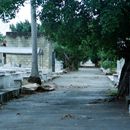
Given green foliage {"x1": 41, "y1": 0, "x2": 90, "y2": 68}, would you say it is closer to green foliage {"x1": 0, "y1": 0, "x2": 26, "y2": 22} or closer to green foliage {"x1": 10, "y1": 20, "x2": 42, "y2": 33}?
green foliage {"x1": 0, "y1": 0, "x2": 26, "y2": 22}

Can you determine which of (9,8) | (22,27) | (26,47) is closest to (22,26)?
(22,27)

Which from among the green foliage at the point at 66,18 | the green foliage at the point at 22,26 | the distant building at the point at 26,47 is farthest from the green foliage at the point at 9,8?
the green foliage at the point at 22,26

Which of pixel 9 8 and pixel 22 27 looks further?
pixel 22 27

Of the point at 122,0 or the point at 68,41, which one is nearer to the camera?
the point at 122,0

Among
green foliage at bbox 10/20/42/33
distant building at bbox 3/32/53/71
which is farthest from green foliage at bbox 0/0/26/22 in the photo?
green foliage at bbox 10/20/42/33

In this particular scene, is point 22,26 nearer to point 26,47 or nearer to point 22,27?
point 22,27

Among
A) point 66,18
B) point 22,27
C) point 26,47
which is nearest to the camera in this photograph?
point 66,18

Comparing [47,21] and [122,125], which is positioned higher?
[47,21]

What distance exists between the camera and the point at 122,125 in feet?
39.7

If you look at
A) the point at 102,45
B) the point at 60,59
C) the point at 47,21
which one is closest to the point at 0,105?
the point at 47,21

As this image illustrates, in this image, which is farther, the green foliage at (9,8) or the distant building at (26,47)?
the distant building at (26,47)

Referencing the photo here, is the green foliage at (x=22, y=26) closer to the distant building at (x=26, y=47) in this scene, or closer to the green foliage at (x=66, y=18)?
the distant building at (x=26, y=47)

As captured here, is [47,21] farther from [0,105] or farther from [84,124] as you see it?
[84,124]

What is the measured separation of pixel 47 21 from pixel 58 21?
0.47 m
